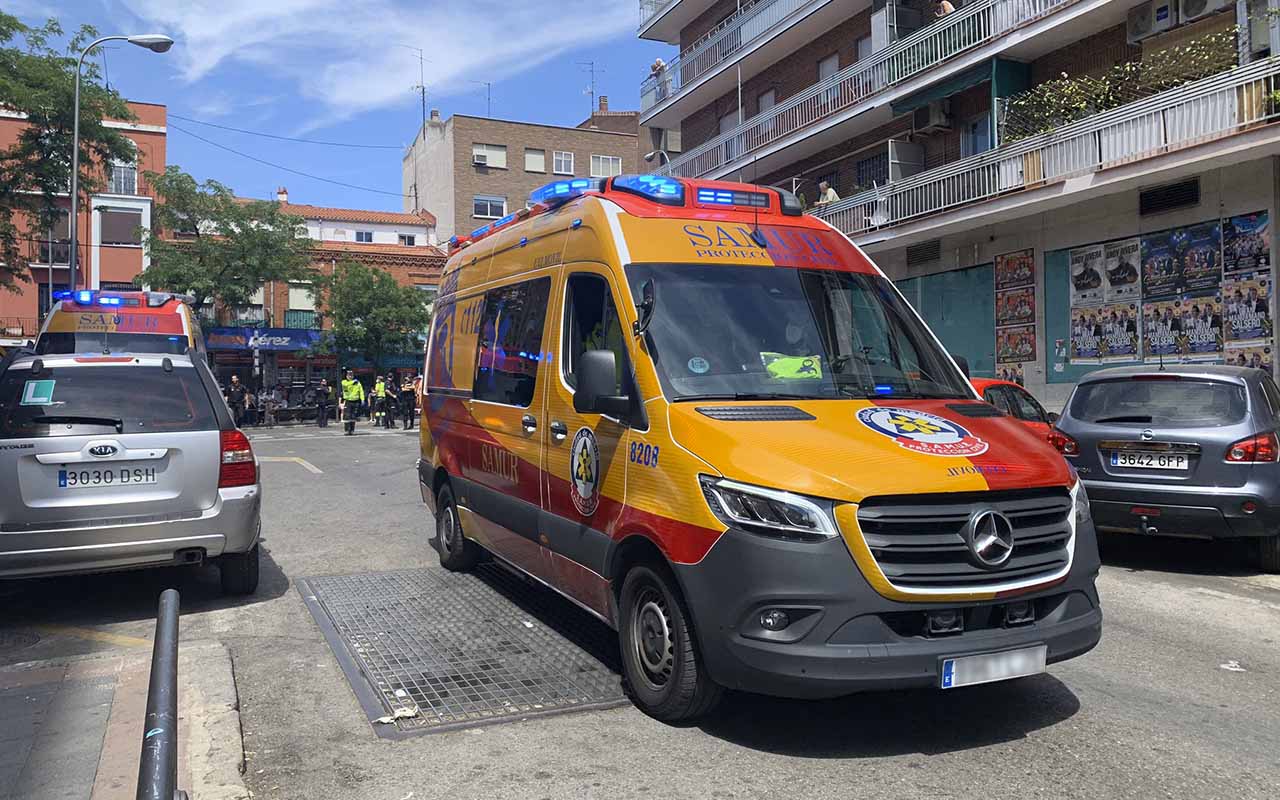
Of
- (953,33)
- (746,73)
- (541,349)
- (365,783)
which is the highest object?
(746,73)

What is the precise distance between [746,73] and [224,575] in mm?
24950

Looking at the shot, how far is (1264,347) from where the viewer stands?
14555mm

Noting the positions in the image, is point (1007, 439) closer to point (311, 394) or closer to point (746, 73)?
point (746, 73)

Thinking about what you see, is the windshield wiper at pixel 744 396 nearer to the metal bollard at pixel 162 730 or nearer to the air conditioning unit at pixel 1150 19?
the metal bollard at pixel 162 730

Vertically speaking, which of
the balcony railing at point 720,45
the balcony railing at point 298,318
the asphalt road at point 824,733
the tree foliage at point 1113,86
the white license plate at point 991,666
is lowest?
the asphalt road at point 824,733

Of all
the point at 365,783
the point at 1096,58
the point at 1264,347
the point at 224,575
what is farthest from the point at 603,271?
the point at 1096,58

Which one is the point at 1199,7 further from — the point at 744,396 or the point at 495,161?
the point at 495,161

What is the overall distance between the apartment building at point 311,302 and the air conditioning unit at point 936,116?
86.0 ft

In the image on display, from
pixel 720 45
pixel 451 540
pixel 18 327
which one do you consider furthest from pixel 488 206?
pixel 451 540

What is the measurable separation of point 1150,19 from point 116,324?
17.4m

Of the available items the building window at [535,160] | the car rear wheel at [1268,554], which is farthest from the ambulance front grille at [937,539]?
the building window at [535,160]

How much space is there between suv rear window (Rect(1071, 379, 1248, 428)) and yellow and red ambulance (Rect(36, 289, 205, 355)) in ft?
39.0

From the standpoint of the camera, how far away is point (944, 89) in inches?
788

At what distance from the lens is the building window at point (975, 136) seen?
65.7 feet
